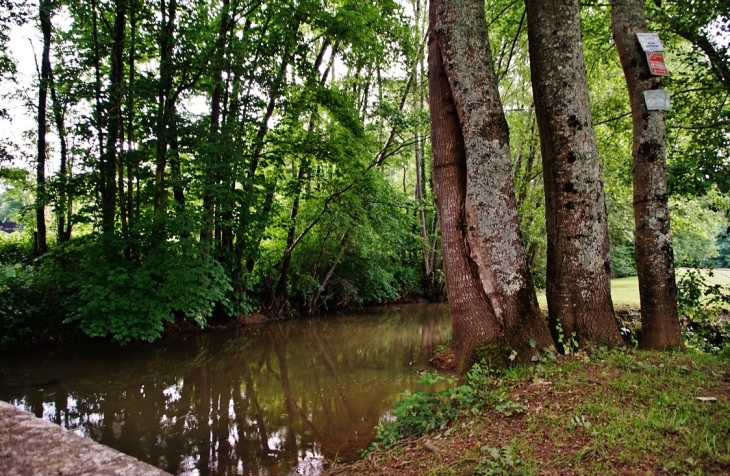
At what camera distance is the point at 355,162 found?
1035cm

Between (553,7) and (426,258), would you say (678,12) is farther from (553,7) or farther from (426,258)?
(426,258)

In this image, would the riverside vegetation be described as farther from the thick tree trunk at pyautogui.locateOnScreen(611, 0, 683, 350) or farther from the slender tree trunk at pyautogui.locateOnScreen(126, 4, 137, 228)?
the slender tree trunk at pyautogui.locateOnScreen(126, 4, 137, 228)

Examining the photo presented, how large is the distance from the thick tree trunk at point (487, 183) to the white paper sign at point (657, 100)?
1.54m

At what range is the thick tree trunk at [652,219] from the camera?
142 inches

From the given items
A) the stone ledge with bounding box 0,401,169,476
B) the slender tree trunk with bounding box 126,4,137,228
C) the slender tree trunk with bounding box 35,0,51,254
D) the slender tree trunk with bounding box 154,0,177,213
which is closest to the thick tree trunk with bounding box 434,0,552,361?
the stone ledge with bounding box 0,401,169,476

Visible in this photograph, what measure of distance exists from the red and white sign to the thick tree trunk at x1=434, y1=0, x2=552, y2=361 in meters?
1.68

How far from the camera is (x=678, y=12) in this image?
4695 millimetres

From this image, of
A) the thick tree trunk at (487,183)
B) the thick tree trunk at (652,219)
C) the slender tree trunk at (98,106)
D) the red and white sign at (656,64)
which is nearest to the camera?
Answer: the thick tree trunk at (487,183)

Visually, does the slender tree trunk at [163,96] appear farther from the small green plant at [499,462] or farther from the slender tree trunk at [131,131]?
the small green plant at [499,462]

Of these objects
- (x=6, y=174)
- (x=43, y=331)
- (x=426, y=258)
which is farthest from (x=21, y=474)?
(x=426, y=258)

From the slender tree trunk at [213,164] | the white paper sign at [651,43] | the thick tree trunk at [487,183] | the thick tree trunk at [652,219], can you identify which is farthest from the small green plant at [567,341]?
the slender tree trunk at [213,164]

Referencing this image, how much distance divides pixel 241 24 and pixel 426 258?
12.3 metres

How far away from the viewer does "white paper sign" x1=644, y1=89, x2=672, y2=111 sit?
3668mm

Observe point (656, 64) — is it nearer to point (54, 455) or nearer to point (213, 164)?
point (54, 455)
